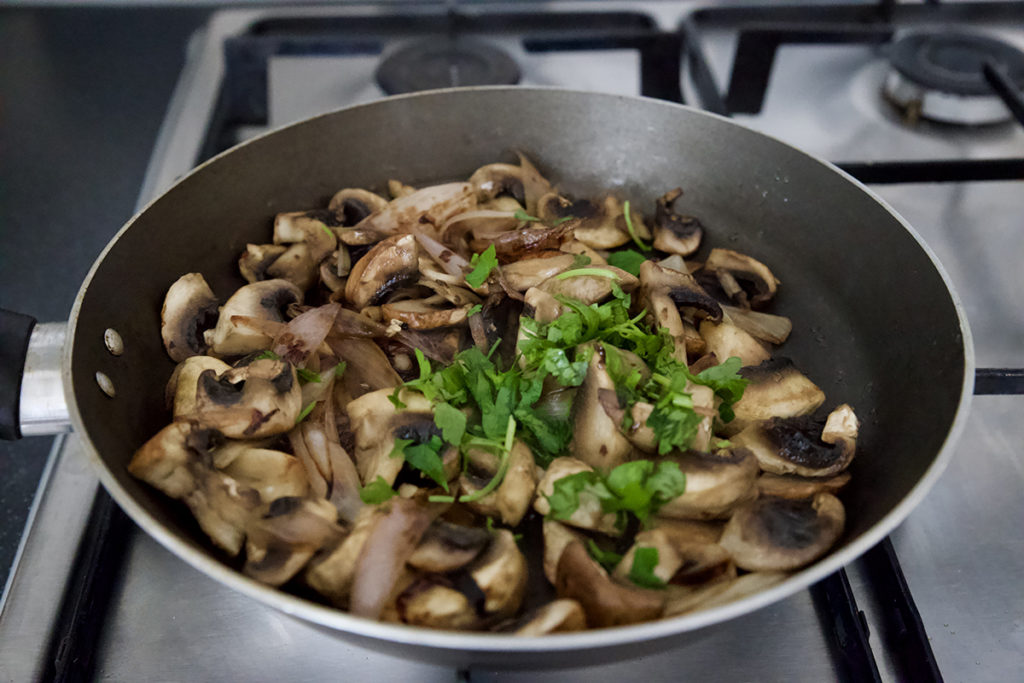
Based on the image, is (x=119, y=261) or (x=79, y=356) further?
(x=119, y=261)

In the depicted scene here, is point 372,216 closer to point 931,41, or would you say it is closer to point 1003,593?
point 1003,593

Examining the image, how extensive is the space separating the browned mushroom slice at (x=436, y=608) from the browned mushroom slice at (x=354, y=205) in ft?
3.11

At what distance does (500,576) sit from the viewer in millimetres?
1038

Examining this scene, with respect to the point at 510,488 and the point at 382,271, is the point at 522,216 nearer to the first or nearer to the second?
the point at 382,271

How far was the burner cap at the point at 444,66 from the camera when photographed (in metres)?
2.22

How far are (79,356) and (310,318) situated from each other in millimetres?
375

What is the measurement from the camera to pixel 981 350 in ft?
5.76

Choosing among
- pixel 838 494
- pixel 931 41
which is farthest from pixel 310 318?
pixel 931 41

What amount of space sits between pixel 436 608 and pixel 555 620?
0.52 ft


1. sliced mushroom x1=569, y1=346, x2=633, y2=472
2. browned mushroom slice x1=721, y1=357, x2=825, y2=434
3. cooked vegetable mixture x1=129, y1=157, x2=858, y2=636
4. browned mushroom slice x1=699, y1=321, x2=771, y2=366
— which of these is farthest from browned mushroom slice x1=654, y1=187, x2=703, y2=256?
sliced mushroom x1=569, y1=346, x2=633, y2=472

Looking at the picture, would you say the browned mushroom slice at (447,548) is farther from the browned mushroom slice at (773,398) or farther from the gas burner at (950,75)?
the gas burner at (950,75)

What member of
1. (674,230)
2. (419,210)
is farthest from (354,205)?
(674,230)

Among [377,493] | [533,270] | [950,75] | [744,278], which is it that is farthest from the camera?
[950,75]

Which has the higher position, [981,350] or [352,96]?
[352,96]
